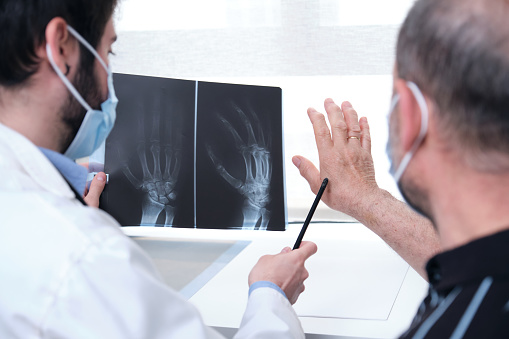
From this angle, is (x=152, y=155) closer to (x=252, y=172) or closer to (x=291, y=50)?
(x=252, y=172)

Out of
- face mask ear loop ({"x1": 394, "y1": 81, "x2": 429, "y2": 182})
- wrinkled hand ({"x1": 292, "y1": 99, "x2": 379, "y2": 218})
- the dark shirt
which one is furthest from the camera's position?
Result: wrinkled hand ({"x1": 292, "y1": 99, "x2": 379, "y2": 218})

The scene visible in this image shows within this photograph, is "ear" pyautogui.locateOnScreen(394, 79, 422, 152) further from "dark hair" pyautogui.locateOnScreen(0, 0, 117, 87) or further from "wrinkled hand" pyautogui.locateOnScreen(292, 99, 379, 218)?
"wrinkled hand" pyautogui.locateOnScreen(292, 99, 379, 218)

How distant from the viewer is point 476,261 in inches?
24.6

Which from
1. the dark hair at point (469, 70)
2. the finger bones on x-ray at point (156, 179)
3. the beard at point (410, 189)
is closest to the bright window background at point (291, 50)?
the finger bones on x-ray at point (156, 179)

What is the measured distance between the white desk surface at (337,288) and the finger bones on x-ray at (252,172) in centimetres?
12

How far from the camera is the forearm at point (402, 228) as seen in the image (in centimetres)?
122

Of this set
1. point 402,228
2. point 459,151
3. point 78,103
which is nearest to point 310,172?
point 402,228

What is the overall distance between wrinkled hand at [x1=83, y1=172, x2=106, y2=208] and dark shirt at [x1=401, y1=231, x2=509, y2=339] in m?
0.97

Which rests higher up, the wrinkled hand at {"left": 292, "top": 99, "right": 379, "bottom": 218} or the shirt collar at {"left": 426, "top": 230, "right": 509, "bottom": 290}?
the shirt collar at {"left": 426, "top": 230, "right": 509, "bottom": 290}

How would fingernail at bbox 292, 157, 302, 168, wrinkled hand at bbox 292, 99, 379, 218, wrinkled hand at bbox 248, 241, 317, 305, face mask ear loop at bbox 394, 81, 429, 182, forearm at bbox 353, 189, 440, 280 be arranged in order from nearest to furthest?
face mask ear loop at bbox 394, 81, 429, 182
wrinkled hand at bbox 248, 241, 317, 305
forearm at bbox 353, 189, 440, 280
wrinkled hand at bbox 292, 99, 379, 218
fingernail at bbox 292, 157, 302, 168

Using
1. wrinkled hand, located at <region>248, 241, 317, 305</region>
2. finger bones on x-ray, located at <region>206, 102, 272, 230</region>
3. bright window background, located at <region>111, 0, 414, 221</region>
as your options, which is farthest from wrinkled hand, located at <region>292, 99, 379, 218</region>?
bright window background, located at <region>111, 0, 414, 221</region>

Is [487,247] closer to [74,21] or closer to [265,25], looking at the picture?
[74,21]

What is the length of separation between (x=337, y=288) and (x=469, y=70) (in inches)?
29.1

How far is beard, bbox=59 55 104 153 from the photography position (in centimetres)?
93
